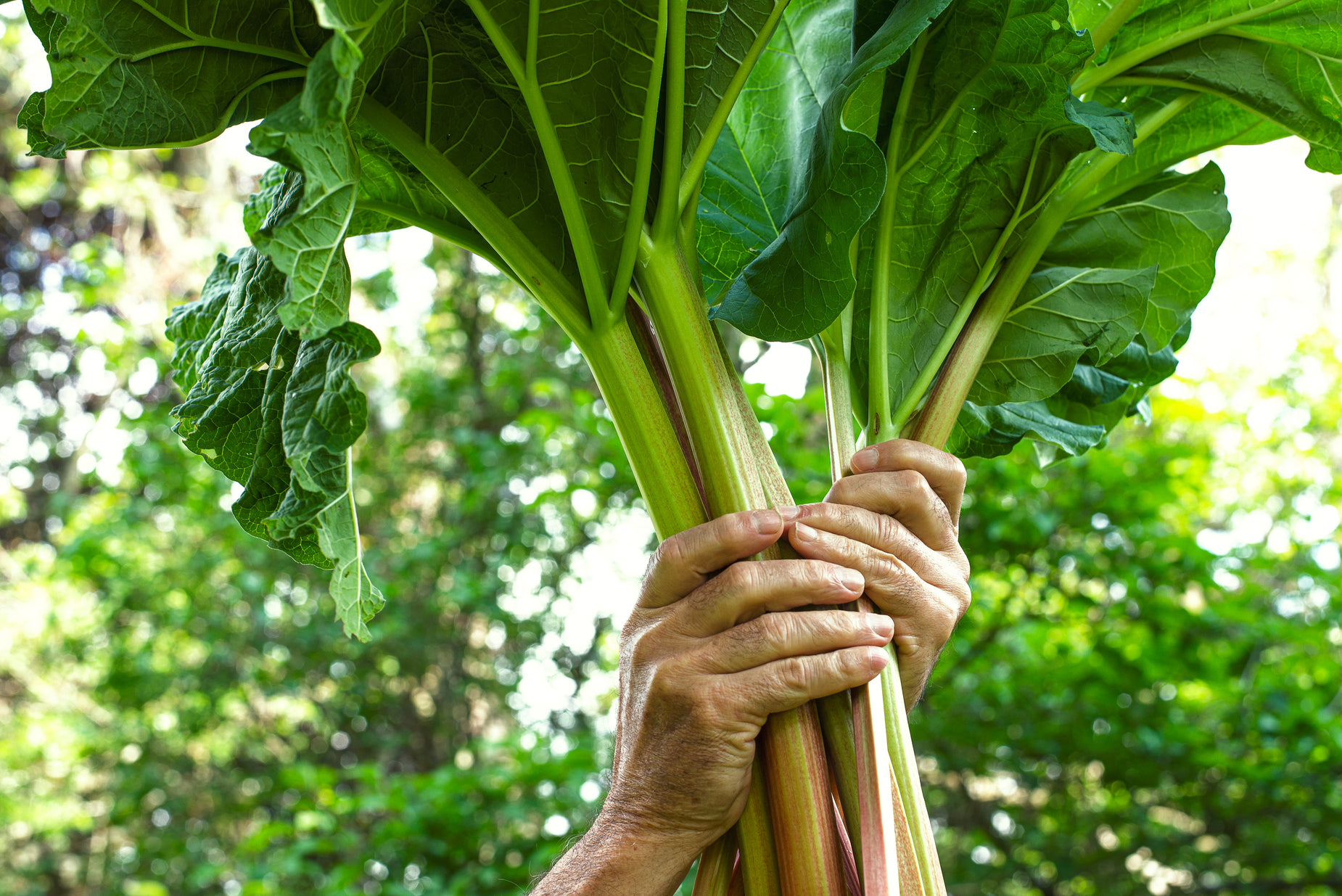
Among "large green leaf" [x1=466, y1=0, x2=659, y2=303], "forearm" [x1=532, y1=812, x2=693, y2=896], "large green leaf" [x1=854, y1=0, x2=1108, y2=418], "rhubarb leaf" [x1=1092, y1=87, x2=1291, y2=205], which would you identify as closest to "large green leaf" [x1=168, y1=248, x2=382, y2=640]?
"large green leaf" [x1=466, y1=0, x2=659, y2=303]

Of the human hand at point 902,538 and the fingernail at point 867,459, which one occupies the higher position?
the fingernail at point 867,459

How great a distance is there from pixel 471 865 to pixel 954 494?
15.0ft

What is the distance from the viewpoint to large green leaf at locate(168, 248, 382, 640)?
95 centimetres

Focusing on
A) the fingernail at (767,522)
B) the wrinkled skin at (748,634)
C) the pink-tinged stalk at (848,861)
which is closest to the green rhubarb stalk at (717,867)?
the wrinkled skin at (748,634)

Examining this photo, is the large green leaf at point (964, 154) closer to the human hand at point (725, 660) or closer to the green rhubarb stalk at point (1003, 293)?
the green rhubarb stalk at point (1003, 293)

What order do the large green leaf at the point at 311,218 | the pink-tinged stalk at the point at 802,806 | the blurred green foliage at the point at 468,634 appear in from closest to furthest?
1. the large green leaf at the point at 311,218
2. the pink-tinged stalk at the point at 802,806
3. the blurred green foliage at the point at 468,634

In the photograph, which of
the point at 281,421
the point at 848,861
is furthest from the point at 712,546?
the point at 281,421

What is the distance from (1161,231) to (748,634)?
3.17 feet

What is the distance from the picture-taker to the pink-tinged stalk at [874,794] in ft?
3.15

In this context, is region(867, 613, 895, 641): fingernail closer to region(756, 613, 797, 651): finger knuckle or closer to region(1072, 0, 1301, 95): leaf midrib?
region(756, 613, 797, 651): finger knuckle

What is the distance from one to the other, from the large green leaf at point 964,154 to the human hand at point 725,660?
0.37 m

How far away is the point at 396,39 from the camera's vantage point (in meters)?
0.98

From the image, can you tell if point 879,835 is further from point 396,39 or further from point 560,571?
point 560,571

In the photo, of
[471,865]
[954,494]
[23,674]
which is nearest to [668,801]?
[954,494]
